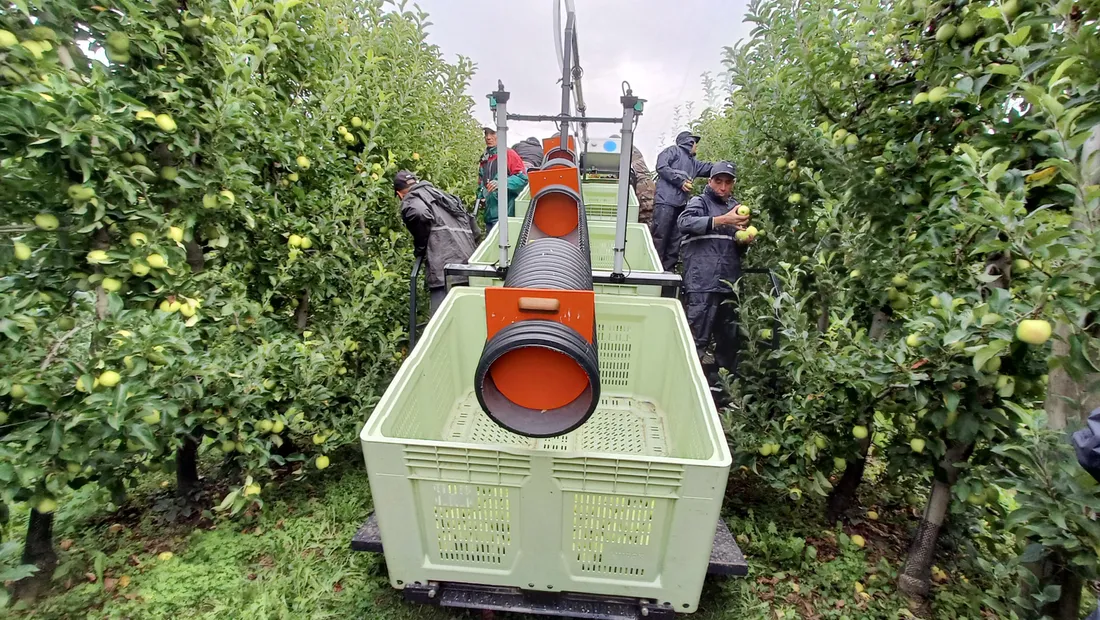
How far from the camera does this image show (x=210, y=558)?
2201 millimetres

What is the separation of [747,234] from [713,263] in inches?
20.9

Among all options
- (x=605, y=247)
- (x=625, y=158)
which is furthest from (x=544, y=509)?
(x=605, y=247)

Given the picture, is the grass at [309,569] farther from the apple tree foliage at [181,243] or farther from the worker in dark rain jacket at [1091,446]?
the worker in dark rain jacket at [1091,446]

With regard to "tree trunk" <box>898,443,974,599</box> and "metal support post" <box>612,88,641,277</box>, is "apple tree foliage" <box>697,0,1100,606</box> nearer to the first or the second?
"tree trunk" <box>898,443,974,599</box>

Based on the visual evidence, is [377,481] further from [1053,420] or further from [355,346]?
[1053,420]

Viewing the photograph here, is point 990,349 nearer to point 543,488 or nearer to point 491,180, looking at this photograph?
point 543,488

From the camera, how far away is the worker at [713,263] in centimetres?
366

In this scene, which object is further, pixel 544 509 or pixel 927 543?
pixel 927 543

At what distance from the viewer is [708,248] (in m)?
3.73

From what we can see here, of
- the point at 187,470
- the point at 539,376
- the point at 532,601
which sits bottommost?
the point at 187,470

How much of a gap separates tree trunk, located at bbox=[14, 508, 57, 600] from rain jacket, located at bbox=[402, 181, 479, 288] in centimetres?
231

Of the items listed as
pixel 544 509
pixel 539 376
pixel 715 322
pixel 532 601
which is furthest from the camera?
pixel 715 322

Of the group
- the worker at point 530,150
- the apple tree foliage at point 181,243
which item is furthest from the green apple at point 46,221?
the worker at point 530,150

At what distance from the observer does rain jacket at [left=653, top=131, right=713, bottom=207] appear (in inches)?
192
